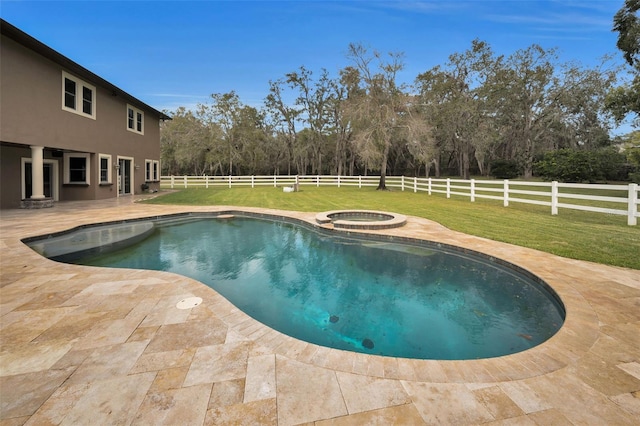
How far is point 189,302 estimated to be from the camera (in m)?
3.28

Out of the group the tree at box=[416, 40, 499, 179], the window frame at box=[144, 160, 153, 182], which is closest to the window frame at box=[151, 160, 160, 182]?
the window frame at box=[144, 160, 153, 182]

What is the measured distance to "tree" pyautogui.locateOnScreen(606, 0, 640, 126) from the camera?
11.4 meters

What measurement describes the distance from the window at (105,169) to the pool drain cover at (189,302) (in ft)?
43.2

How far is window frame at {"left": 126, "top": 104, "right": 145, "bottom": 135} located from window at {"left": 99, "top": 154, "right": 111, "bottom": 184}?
7.88 ft

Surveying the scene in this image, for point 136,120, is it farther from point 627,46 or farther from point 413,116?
point 627,46

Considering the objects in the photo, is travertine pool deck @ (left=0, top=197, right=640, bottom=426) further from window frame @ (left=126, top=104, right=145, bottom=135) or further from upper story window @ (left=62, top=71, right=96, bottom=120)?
window frame @ (left=126, top=104, right=145, bottom=135)

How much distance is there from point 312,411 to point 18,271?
15.9ft

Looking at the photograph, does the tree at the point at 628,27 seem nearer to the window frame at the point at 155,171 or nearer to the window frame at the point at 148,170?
the window frame at the point at 148,170

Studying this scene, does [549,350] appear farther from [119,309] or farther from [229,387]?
[119,309]

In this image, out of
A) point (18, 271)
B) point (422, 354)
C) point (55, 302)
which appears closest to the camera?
point (422, 354)

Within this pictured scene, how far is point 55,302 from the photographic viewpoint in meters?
3.21

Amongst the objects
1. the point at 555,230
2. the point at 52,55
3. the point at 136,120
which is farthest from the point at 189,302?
the point at 136,120

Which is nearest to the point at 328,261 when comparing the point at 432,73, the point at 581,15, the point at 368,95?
the point at 368,95

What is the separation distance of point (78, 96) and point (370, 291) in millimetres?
13653
